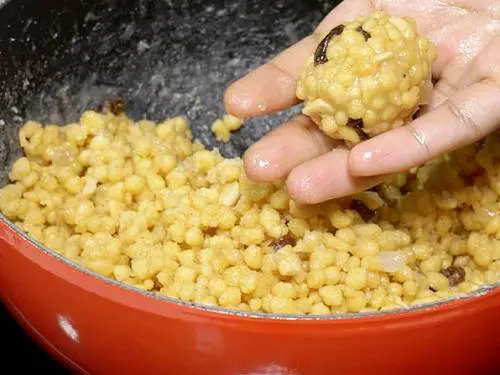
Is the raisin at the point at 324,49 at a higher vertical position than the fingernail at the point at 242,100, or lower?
higher

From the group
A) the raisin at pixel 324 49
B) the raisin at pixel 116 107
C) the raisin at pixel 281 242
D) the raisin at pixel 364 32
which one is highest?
the raisin at pixel 364 32

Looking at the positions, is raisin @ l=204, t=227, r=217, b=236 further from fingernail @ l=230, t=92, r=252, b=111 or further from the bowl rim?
the bowl rim

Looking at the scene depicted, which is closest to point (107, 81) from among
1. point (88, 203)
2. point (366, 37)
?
point (88, 203)

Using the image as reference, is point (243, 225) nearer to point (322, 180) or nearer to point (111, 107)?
point (322, 180)

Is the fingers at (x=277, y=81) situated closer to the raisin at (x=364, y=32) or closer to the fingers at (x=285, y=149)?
the fingers at (x=285, y=149)

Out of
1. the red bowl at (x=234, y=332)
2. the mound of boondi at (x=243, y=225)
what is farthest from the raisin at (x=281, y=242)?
the red bowl at (x=234, y=332)

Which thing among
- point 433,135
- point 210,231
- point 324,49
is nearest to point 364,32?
point 324,49
